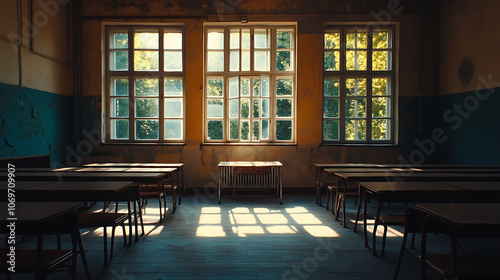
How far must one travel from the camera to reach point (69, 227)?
1.89 m

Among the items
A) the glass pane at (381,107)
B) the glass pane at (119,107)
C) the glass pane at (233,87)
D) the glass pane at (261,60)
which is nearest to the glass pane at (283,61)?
the glass pane at (261,60)

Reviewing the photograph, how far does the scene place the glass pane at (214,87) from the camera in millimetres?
6652

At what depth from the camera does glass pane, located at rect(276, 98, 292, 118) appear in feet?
21.8

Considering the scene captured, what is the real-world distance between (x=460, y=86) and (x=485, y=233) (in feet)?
16.3

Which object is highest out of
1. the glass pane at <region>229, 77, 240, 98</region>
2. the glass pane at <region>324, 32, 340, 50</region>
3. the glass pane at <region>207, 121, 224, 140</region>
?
the glass pane at <region>324, 32, 340, 50</region>

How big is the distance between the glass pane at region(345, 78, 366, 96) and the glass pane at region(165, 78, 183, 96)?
377 centimetres

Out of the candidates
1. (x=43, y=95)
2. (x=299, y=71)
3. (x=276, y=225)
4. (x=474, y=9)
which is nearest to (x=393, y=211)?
(x=276, y=225)

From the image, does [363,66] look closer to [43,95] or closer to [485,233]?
[485,233]

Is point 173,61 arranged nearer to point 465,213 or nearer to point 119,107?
point 119,107

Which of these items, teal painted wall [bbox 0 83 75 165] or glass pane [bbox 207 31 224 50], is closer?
teal painted wall [bbox 0 83 75 165]

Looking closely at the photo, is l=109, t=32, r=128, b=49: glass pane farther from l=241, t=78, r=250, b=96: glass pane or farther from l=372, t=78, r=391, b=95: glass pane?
l=372, t=78, r=391, b=95: glass pane

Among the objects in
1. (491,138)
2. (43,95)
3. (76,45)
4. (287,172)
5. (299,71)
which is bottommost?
(287,172)

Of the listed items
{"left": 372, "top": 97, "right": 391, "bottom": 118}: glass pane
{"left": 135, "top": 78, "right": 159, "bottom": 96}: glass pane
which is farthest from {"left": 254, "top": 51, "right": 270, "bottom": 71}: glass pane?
{"left": 372, "top": 97, "right": 391, "bottom": 118}: glass pane

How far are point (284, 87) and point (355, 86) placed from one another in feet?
5.27
